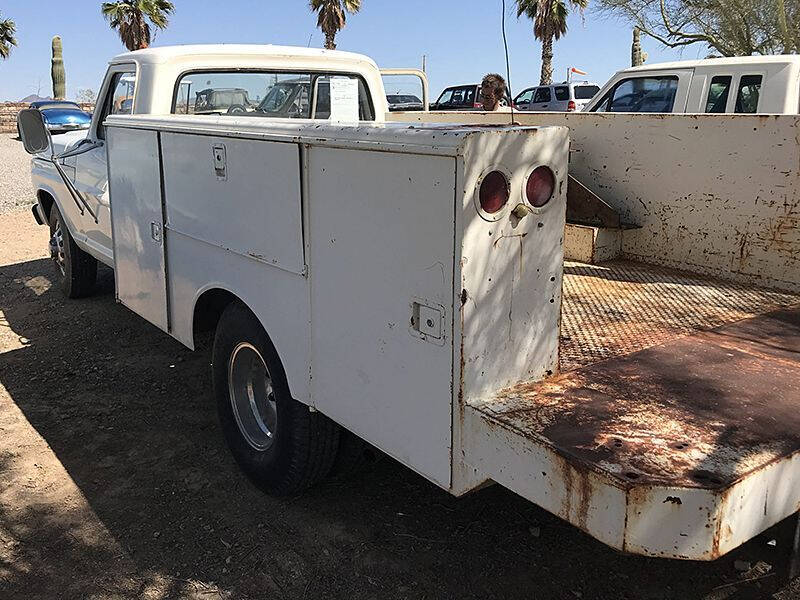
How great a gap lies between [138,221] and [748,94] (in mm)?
6368

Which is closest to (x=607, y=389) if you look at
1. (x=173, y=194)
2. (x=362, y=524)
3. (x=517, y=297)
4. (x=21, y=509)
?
(x=517, y=297)

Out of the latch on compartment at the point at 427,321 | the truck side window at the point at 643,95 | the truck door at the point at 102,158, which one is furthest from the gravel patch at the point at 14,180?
the latch on compartment at the point at 427,321

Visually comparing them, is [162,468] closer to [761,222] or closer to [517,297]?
[517,297]

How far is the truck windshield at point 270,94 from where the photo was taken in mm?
4695

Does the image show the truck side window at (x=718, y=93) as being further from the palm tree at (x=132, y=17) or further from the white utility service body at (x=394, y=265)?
the palm tree at (x=132, y=17)

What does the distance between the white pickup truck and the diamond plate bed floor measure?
2cm

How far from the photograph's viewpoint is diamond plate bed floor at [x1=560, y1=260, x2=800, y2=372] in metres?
2.81

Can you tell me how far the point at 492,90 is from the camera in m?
7.52

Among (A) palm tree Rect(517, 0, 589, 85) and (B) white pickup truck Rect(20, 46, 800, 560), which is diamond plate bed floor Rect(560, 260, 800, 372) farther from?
(A) palm tree Rect(517, 0, 589, 85)

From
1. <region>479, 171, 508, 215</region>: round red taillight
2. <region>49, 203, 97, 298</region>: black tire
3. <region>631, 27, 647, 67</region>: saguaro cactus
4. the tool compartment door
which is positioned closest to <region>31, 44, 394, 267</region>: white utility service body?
the tool compartment door

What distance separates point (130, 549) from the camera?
320 cm

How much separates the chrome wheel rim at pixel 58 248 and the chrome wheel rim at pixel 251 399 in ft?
13.0

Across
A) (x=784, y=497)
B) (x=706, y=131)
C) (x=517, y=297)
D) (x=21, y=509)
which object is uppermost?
(x=706, y=131)

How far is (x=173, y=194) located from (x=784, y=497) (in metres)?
2.89
